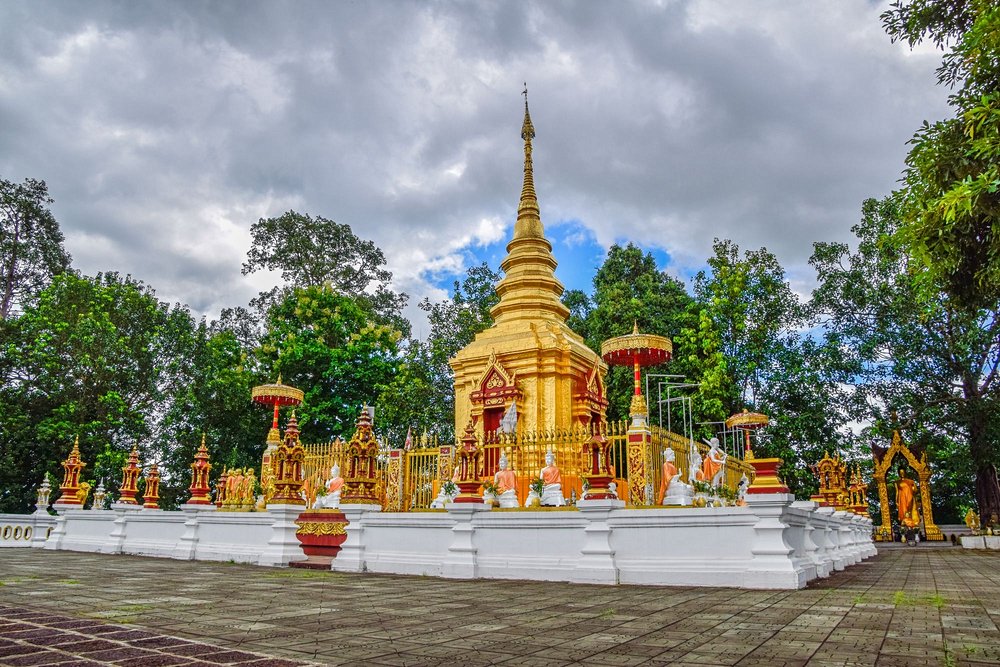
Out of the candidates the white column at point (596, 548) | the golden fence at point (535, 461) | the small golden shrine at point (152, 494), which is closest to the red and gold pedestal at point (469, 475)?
the white column at point (596, 548)

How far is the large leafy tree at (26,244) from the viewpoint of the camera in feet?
89.2

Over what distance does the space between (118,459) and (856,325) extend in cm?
2476

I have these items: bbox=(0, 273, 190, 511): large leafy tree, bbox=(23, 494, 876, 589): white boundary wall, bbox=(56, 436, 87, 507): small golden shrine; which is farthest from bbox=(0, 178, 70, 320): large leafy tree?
bbox=(23, 494, 876, 589): white boundary wall

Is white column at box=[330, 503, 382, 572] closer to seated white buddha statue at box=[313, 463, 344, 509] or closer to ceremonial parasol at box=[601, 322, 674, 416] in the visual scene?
seated white buddha statue at box=[313, 463, 344, 509]

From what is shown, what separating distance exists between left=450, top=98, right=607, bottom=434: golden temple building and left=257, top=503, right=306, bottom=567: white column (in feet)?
20.0

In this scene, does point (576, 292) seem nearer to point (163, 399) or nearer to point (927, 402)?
point (927, 402)

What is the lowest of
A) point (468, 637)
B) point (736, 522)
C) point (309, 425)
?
point (468, 637)

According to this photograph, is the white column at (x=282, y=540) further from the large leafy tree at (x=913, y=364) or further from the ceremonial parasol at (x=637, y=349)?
the large leafy tree at (x=913, y=364)

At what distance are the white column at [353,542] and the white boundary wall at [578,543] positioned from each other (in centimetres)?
2

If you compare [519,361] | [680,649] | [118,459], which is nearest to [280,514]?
[519,361]

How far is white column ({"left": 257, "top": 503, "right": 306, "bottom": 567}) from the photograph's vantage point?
12.3 metres

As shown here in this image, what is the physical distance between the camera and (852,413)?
23094mm

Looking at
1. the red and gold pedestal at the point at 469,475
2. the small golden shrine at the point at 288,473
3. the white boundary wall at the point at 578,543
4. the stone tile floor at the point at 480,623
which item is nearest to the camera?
the stone tile floor at the point at 480,623

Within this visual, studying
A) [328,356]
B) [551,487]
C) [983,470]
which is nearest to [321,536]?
[551,487]
